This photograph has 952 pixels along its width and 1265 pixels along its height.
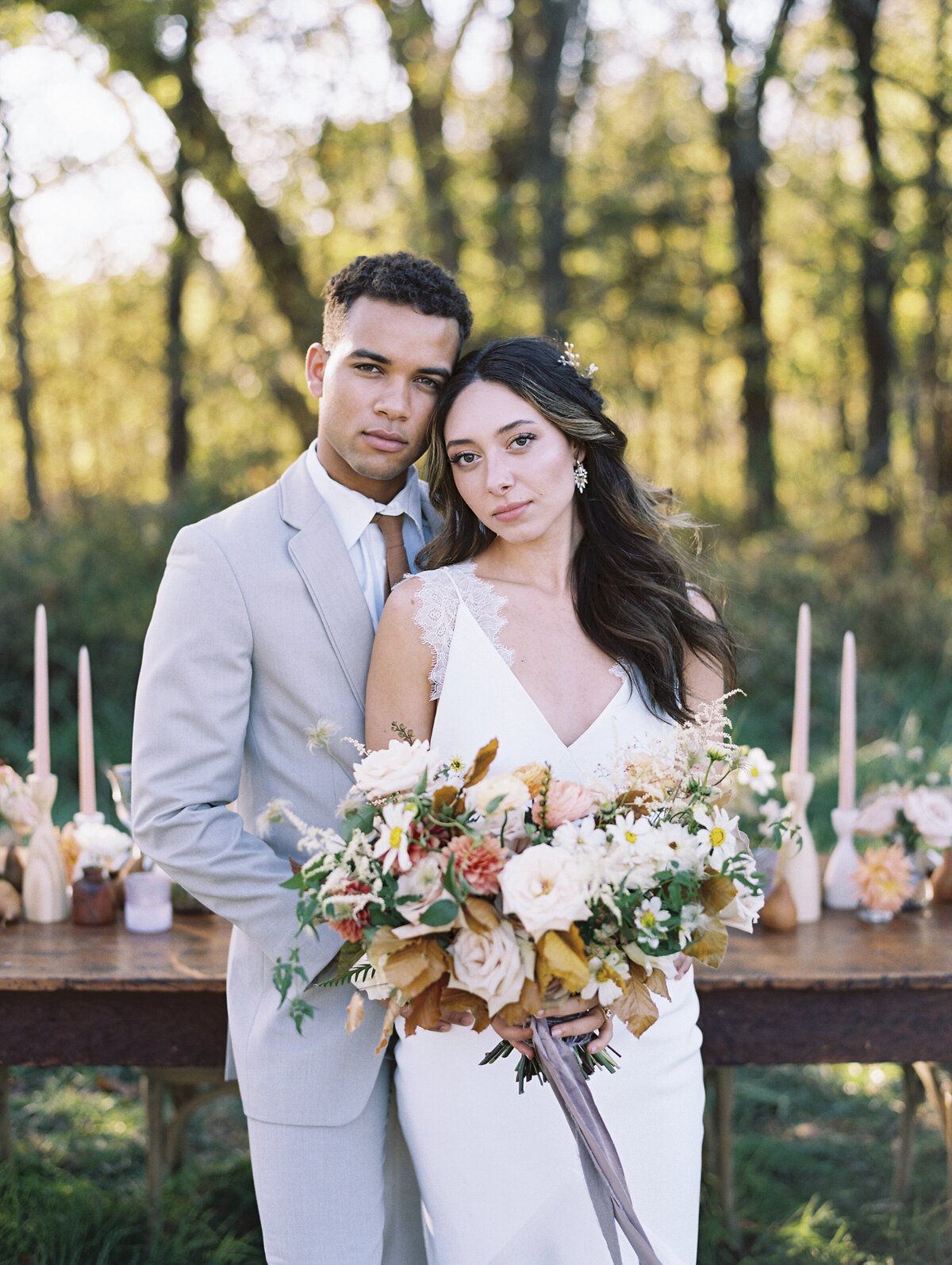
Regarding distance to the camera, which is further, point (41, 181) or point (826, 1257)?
point (41, 181)

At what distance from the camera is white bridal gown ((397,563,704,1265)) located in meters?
2.09

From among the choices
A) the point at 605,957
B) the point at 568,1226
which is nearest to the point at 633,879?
the point at 605,957

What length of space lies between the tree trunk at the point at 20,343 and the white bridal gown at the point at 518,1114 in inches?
296

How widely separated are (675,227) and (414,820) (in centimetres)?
920

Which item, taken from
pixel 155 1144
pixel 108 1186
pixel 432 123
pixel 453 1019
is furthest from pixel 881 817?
pixel 432 123

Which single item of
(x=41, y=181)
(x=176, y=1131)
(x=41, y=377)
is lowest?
(x=176, y=1131)

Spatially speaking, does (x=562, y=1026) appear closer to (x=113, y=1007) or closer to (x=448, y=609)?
(x=448, y=609)

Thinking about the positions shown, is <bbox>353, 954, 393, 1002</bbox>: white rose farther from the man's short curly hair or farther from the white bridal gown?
the man's short curly hair

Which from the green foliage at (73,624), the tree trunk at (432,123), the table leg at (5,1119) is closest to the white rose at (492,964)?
the table leg at (5,1119)

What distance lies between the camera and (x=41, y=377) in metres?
16.7

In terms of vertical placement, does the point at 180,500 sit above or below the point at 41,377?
below

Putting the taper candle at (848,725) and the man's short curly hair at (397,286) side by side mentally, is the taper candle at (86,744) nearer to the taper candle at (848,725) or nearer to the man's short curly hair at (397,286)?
the man's short curly hair at (397,286)

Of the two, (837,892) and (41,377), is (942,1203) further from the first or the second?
(41,377)

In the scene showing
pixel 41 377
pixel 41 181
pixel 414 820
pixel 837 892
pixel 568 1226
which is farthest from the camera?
pixel 41 377
